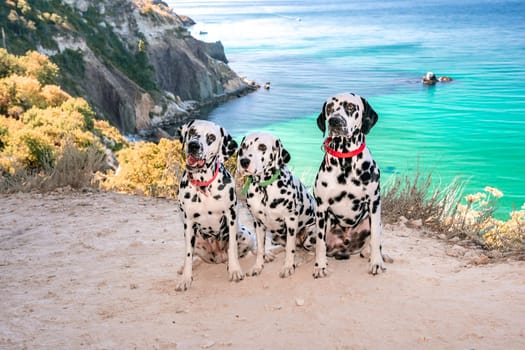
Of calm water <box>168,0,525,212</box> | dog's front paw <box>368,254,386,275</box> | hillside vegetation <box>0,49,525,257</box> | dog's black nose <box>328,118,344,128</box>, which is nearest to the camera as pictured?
dog's black nose <box>328,118,344,128</box>

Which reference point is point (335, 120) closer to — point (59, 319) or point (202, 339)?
point (202, 339)

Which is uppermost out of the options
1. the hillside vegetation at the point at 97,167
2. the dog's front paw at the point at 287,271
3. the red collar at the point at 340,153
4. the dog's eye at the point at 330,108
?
the dog's eye at the point at 330,108

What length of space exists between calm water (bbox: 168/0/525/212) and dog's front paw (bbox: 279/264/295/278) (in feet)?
68.9

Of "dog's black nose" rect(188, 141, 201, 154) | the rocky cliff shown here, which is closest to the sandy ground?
"dog's black nose" rect(188, 141, 201, 154)

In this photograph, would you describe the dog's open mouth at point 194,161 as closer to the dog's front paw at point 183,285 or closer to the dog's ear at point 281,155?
the dog's ear at point 281,155

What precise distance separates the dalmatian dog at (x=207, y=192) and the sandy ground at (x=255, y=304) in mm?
387

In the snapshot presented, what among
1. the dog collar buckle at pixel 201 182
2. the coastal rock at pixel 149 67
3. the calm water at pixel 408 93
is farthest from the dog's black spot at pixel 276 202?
the coastal rock at pixel 149 67

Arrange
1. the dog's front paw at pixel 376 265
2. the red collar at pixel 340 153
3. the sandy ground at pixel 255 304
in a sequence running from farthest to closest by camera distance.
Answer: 1. the dog's front paw at pixel 376 265
2. the red collar at pixel 340 153
3. the sandy ground at pixel 255 304

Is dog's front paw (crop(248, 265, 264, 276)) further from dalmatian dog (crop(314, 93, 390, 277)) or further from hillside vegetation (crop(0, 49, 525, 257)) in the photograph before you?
hillside vegetation (crop(0, 49, 525, 257))

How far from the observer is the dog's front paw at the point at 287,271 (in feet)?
20.6

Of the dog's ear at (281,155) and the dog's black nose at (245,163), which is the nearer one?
the dog's black nose at (245,163)

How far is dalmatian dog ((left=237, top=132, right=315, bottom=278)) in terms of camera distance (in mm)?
5957

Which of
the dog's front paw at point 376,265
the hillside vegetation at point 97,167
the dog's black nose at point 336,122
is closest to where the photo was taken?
the dog's black nose at point 336,122

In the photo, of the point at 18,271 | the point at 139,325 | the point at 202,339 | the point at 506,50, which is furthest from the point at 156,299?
the point at 506,50
